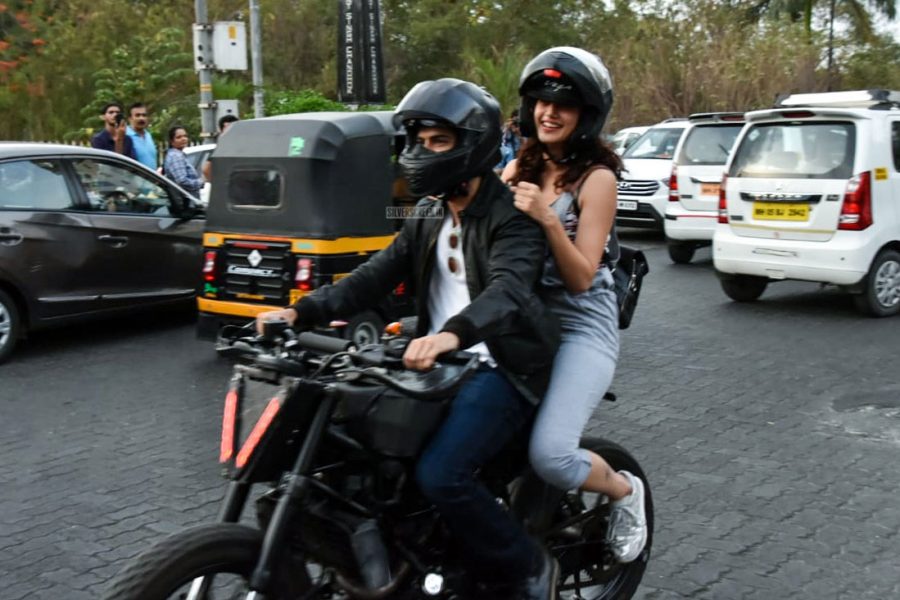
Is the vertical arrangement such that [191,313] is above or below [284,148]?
below

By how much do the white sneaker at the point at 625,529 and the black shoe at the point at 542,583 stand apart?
16.1 inches

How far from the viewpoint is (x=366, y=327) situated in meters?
8.40

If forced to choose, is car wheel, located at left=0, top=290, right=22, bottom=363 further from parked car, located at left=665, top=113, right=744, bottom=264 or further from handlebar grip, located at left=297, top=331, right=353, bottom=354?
parked car, located at left=665, top=113, right=744, bottom=264

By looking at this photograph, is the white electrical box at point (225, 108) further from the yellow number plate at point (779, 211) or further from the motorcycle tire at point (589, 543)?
the motorcycle tire at point (589, 543)

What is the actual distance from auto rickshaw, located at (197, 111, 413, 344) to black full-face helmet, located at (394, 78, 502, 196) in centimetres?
475

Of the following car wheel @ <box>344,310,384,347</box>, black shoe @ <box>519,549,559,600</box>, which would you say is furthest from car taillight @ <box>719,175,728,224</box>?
black shoe @ <box>519,549,559,600</box>

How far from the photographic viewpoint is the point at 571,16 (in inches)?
1736

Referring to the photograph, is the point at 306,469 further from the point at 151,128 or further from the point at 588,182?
the point at 151,128

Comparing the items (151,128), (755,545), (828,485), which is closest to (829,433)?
(828,485)

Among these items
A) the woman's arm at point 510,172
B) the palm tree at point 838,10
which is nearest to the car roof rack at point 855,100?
the woman's arm at point 510,172

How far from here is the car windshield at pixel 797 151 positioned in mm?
9984

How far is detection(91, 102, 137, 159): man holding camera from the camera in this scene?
12.8 meters

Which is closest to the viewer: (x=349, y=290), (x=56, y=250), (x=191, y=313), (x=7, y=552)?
(x=349, y=290)

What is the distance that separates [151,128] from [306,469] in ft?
67.0
